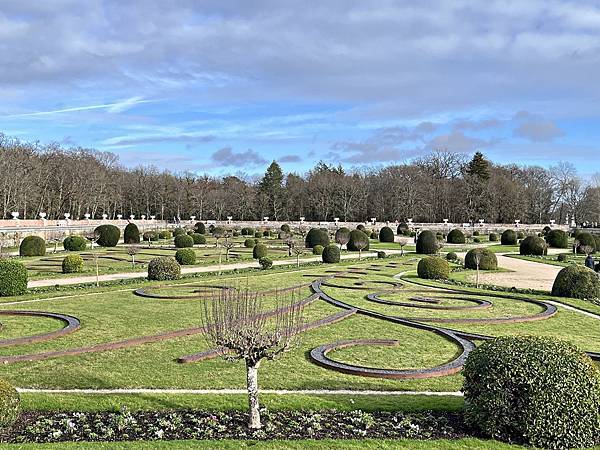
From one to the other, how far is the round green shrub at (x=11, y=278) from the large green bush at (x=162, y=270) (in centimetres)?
522

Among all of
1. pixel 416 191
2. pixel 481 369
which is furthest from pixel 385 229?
pixel 481 369

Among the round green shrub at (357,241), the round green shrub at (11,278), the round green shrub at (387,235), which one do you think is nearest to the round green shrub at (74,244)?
the round green shrub at (357,241)

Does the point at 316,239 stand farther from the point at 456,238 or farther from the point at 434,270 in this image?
the point at 434,270

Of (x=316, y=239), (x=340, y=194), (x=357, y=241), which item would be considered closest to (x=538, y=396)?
(x=357, y=241)

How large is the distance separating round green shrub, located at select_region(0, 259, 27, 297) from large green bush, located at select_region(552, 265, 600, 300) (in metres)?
17.7

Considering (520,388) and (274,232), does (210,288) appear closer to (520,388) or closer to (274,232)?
(520,388)

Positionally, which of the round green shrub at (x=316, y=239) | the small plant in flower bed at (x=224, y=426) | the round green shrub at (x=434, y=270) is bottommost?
the small plant in flower bed at (x=224, y=426)

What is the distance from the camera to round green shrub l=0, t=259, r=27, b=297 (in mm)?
18828

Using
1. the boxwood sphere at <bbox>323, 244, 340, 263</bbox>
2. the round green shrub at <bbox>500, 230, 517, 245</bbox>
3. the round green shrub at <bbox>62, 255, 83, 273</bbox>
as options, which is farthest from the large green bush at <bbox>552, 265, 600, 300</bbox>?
the round green shrub at <bbox>500, 230, 517, 245</bbox>

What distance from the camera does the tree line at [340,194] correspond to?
7162cm

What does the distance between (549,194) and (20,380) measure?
84.9m

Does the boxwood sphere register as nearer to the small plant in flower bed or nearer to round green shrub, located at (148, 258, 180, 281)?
round green shrub, located at (148, 258, 180, 281)

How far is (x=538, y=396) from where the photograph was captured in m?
6.67

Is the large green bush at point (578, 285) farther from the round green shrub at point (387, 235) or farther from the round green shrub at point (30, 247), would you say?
the round green shrub at point (387, 235)
